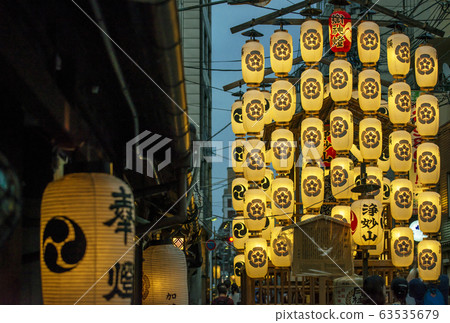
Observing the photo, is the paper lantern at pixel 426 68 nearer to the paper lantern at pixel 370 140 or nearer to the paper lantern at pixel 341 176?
the paper lantern at pixel 370 140

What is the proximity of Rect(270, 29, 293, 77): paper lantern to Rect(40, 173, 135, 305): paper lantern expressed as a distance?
51.5ft

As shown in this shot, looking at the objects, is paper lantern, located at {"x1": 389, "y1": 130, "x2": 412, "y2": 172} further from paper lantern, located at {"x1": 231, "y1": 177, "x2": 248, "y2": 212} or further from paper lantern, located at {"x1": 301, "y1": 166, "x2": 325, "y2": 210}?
paper lantern, located at {"x1": 231, "y1": 177, "x2": 248, "y2": 212}

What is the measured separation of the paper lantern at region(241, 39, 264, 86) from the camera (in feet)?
74.4

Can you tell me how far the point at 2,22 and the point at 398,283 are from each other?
6718 mm

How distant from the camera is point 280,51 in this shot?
22.0 m

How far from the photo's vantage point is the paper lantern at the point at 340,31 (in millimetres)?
21297

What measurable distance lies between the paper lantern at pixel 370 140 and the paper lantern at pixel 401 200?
127 centimetres

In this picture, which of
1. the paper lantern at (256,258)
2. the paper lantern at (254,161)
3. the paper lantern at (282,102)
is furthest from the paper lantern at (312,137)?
the paper lantern at (256,258)

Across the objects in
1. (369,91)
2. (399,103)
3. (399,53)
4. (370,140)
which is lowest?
(370,140)

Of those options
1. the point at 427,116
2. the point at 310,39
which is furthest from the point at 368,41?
the point at 427,116

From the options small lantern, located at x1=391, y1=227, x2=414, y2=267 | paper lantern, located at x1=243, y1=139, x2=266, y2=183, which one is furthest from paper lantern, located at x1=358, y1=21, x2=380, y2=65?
small lantern, located at x1=391, y1=227, x2=414, y2=267

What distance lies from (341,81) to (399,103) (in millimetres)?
2077

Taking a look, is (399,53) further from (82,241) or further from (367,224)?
(82,241)
